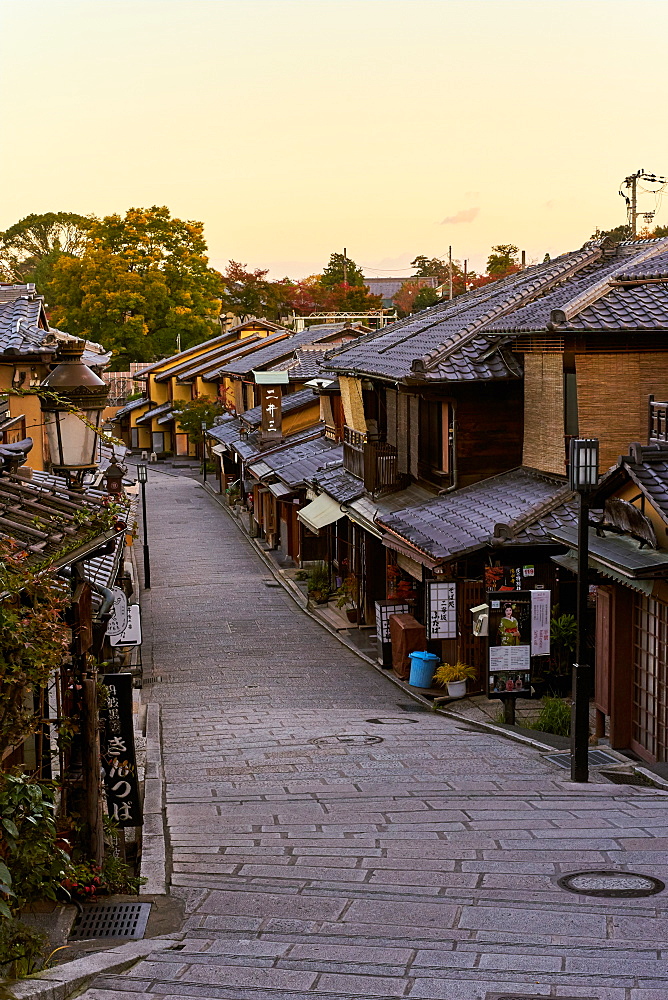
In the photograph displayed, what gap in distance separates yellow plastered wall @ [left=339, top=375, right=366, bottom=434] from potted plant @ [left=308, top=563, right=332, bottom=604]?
16.4 feet

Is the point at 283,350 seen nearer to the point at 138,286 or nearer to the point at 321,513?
the point at 321,513

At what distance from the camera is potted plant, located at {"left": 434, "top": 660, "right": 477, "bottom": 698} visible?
19.9m

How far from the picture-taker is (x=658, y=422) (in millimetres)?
18562

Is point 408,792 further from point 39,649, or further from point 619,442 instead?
point 619,442

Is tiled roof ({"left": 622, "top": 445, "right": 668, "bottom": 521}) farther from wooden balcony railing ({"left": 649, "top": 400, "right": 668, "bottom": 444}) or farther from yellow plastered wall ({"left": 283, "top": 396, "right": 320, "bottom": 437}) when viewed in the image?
yellow plastered wall ({"left": 283, "top": 396, "right": 320, "bottom": 437})

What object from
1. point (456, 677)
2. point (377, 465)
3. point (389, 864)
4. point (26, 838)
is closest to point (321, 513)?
point (377, 465)

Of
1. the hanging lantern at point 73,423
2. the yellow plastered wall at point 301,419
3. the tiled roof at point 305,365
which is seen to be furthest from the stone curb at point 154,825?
the yellow plastered wall at point 301,419

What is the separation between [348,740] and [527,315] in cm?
1006

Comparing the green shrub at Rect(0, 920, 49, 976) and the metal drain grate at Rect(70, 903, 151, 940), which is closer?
the green shrub at Rect(0, 920, 49, 976)

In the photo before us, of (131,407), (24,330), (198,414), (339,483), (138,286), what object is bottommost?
(339,483)

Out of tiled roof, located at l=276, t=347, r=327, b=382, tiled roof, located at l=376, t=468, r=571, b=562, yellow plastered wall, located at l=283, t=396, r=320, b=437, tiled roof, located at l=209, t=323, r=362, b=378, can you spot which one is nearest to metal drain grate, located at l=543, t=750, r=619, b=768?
tiled roof, located at l=376, t=468, r=571, b=562

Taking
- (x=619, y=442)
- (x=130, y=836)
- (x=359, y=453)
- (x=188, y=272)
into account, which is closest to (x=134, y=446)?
(x=188, y=272)

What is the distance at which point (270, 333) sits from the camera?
239 feet

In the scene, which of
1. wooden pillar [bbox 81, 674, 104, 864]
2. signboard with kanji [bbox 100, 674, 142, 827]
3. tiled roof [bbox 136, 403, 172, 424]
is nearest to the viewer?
wooden pillar [bbox 81, 674, 104, 864]
